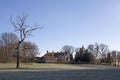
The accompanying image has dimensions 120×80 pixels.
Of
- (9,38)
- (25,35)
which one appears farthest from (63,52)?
(25,35)

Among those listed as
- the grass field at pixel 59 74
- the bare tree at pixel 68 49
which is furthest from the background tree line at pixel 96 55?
the grass field at pixel 59 74

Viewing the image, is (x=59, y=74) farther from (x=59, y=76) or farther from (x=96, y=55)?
(x=96, y=55)

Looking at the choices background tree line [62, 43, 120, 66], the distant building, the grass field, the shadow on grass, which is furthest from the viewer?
the distant building

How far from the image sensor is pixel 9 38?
119 m

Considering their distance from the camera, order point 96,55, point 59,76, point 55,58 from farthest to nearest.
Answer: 1. point 55,58
2. point 96,55
3. point 59,76

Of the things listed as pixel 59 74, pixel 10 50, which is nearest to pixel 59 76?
pixel 59 74

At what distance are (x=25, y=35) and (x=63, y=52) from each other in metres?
126

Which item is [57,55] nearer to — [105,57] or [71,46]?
[71,46]

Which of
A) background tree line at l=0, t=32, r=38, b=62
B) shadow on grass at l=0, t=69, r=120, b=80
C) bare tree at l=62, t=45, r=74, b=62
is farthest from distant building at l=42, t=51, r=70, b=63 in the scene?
shadow on grass at l=0, t=69, r=120, b=80

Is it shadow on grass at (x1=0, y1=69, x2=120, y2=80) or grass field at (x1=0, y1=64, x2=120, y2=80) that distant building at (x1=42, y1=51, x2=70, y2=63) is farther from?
shadow on grass at (x1=0, y1=69, x2=120, y2=80)

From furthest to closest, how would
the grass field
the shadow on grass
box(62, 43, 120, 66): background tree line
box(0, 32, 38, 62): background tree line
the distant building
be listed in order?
the distant building < box(62, 43, 120, 66): background tree line < box(0, 32, 38, 62): background tree line < the grass field < the shadow on grass

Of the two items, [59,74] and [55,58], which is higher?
[55,58]

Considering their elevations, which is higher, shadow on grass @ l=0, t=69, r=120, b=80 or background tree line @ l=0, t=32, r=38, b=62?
background tree line @ l=0, t=32, r=38, b=62

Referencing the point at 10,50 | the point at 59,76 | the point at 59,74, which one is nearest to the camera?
the point at 59,76
